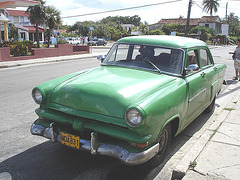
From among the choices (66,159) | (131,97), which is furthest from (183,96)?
(66,159)

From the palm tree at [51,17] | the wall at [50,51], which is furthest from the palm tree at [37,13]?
the wall at [50,51]

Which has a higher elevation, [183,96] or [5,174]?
[183,96]

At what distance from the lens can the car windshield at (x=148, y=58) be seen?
4136 millimetres

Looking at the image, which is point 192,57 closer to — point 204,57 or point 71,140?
point 204,57

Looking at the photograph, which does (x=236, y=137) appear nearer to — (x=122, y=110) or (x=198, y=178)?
(x=198, y=178)

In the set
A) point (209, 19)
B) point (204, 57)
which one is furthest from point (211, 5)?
point (204, 57)

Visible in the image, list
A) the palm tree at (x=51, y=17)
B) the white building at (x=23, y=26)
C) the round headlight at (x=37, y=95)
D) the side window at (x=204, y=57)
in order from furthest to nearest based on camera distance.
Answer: the white building at (x=23, y=26) → the palm tree at (x=51, y=17) → the side window at (x=204, y=57) → the round headlight at (x=37, y=95)

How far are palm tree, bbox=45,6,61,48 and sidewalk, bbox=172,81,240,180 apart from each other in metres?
25.6

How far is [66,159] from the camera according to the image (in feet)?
12.4

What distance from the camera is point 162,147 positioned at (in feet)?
11.7

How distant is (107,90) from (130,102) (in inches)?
15.2

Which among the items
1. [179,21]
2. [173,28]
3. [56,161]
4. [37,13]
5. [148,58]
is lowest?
[56,161]

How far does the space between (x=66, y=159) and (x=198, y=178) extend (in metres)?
1.87

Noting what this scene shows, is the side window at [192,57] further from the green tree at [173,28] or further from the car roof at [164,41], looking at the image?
the green tree at [173,28]
